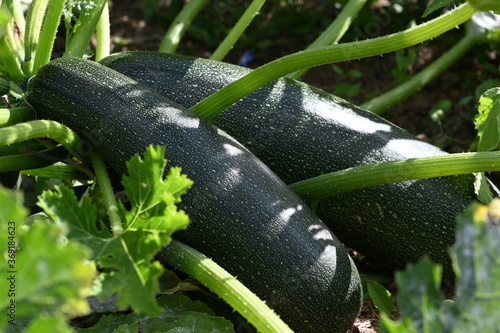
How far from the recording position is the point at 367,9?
11.1ft

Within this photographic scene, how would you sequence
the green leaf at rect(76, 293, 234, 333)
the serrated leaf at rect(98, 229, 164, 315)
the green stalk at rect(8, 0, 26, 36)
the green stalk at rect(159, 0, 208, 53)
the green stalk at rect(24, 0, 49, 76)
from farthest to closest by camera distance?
the green stalk at rect(159, 0, 208, 53) → the green stalk at rect(8, 0, 26, 36) → the green stalk at rect(24, 0, 49, 76) → the green leaf at rect(76, 293, 234, 333) → the serrated leaf at rect(98, 229, 164, 315)

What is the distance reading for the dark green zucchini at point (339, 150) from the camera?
7.14ft

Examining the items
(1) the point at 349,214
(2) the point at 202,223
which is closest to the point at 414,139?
(1) the point at 349,214

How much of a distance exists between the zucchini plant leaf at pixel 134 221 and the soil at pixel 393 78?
1.81 m

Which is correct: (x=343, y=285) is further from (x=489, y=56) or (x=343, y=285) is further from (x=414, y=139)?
(x=489, y=56)

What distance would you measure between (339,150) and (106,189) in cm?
80

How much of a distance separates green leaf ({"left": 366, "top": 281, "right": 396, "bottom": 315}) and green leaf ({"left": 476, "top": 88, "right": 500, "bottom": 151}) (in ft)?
1.95

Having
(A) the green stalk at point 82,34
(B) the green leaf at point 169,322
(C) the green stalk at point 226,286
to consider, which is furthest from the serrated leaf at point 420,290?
(A) the green stalk at point 82,34

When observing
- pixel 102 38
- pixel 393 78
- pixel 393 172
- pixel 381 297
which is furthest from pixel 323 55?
pixel 393 78

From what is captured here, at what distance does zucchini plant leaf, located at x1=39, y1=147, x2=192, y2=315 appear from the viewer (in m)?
1.48

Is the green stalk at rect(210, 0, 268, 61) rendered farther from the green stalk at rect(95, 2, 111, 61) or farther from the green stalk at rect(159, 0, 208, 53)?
the green stalk at rect(95, 2, 111, 61)

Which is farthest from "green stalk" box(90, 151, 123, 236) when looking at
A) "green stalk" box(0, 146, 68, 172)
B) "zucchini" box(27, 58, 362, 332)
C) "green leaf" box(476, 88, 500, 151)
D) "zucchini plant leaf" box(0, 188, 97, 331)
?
"green leaf" box(476, 88, 500, 151)

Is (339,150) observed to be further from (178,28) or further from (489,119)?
(178,28)

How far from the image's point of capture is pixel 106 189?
1.98 m
